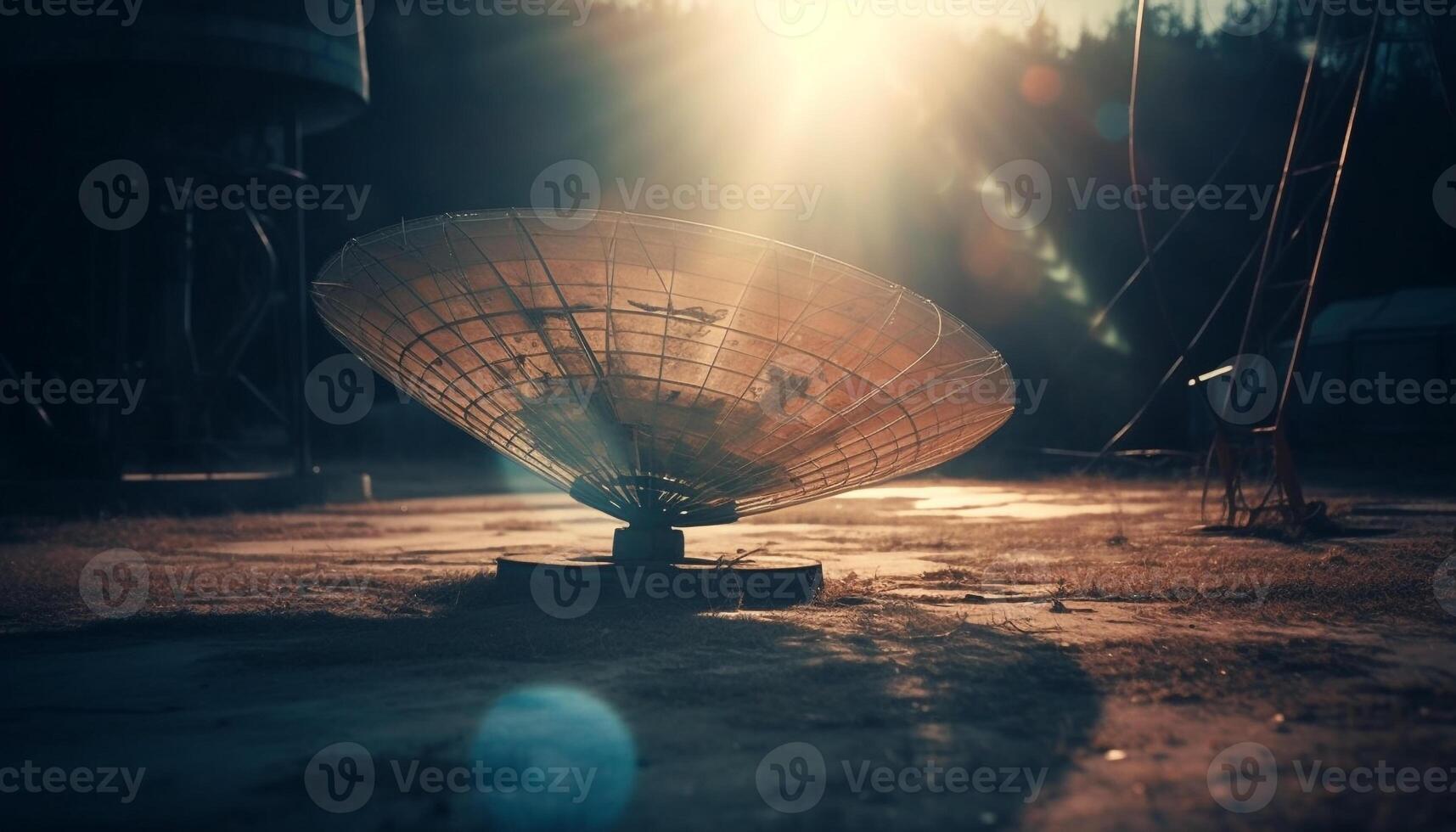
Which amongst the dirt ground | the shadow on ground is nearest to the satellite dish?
the dirt ground

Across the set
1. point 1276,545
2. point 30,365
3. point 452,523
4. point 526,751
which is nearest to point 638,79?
point 30,365

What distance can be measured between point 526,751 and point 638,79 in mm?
45158

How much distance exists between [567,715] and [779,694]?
1177mm

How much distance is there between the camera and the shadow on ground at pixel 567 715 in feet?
16.8

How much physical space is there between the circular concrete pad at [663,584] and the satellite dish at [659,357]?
0.23m

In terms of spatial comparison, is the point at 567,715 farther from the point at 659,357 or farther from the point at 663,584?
the point at 659,357

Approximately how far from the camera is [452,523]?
846 inches

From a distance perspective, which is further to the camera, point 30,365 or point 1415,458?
point 1415,458

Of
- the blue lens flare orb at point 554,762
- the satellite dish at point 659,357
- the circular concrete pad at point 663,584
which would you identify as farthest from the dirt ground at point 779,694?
the satellite dish at point 659,357

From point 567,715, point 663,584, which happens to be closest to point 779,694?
point 567,715

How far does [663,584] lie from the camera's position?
11203 millimetres

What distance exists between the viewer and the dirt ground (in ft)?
16.8

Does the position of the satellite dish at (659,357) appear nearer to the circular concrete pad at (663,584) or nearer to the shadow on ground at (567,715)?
the circular concrete pad at (663,584)

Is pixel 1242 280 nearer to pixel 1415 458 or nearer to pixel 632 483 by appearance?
pixel 1415 458
